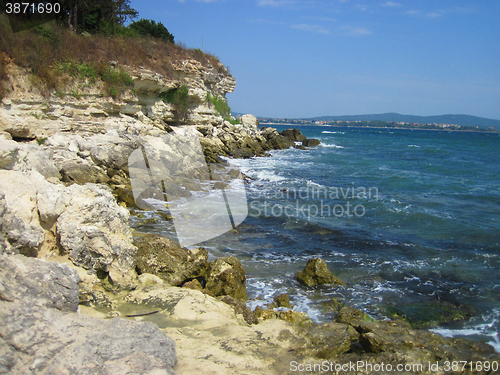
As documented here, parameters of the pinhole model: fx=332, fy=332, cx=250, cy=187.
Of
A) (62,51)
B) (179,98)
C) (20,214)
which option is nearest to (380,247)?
(20,214)

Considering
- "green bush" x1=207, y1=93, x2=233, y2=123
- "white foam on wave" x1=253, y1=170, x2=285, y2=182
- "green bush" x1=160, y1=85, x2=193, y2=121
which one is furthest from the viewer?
"green bush" x1=207, y1=93, x2=233, y2=123

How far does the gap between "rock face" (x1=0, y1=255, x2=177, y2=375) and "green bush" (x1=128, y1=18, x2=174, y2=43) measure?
87.4 ft

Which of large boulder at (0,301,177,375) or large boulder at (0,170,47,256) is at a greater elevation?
large boulder at (0,170,47,256)

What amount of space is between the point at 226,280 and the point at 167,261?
1122mm

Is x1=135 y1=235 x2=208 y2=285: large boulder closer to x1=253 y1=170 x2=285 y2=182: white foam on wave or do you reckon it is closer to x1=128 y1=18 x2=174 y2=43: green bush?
x1=253 y1=170 x2=285 y2=182: white foam on wave

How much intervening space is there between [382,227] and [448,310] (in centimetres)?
483

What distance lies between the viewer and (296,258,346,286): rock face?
6.92 metres

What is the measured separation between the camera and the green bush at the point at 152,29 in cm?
2632

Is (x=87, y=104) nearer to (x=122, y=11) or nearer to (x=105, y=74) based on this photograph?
(x=105, y=74)

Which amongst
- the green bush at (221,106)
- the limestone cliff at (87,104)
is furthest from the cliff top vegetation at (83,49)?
the green bush at (221,106)

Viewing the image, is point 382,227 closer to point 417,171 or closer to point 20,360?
point 20,360

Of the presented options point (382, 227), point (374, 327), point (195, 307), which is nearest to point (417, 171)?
point (382, 227)

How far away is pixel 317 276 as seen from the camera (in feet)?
22.7

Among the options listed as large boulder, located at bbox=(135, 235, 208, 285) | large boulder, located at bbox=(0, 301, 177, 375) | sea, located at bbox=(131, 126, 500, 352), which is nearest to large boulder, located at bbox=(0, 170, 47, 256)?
large boulder, located at bbox=(0, 301, 177, 375)
